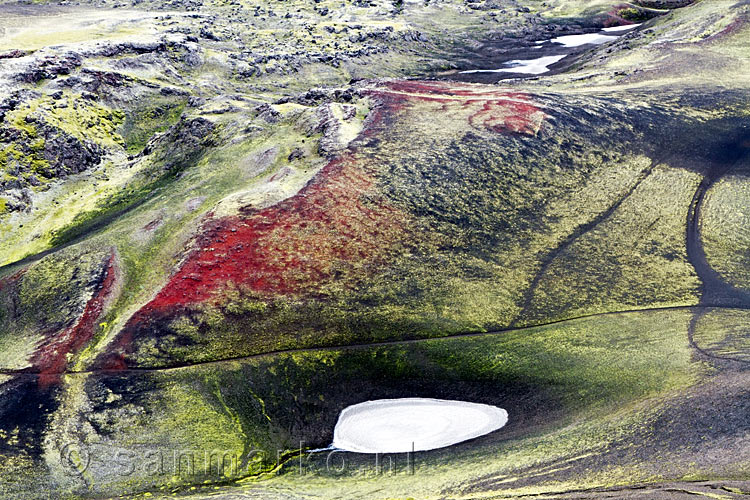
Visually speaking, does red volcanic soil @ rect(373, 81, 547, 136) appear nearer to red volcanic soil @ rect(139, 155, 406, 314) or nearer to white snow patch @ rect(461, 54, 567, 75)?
red volcanic soil @ rect(139, 155, 406, 314)

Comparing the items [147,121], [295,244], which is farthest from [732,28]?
[147,121]

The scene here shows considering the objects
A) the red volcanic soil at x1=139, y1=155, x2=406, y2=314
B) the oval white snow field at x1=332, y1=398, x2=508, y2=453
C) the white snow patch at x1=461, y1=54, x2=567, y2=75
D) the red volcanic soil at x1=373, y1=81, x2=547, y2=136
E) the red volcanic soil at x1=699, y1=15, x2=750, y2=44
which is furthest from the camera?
the white snow patch at x1=461, y1=54, x2=567, y2=75

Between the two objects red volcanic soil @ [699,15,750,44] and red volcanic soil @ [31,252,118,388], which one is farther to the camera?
red volcanic soil @ [699,15,750,44]

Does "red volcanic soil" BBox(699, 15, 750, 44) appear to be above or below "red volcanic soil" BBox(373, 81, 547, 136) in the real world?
above

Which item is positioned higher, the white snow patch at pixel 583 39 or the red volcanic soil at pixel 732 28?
the white snow patch at pixel 583 39

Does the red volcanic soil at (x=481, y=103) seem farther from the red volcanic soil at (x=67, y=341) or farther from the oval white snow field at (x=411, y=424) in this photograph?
the red volcanic soil at (x=67, y=341)

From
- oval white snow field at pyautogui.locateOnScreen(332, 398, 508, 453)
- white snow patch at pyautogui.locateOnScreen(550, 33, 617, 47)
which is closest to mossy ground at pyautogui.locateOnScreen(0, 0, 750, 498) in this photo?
oval white snow field at pyautogui.locateOnScreen(332, 398, 508, 453)

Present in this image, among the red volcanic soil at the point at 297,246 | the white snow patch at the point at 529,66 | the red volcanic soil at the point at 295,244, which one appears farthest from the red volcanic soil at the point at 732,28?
the red volcanic soil at the point at 295,244

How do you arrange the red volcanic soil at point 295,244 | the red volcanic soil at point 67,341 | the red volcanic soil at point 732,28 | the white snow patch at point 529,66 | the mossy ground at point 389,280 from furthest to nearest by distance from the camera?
1. the white snow patch at point 529,66
2. the red volcanic soil at point 732,28
3. the red volcanic soil at point 295,244
4. the red volcanic soil at point 67,341
5. the mossy ground at point 389,280
